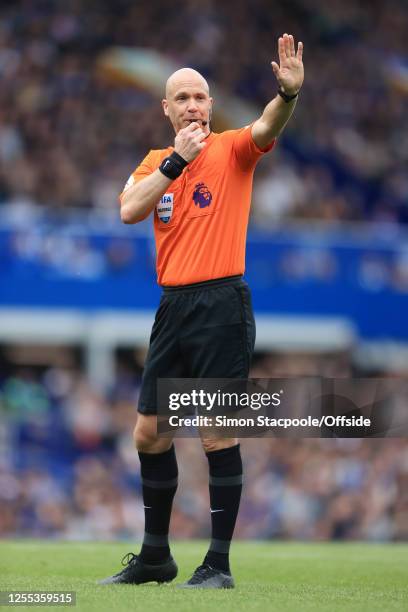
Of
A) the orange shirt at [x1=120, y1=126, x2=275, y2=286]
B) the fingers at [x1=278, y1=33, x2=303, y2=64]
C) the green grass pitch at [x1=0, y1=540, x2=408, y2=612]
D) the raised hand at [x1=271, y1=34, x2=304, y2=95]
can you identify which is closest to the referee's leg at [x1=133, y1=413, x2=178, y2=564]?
the green grass pitch at [x1=0, y1=540, x2=408, y2=612]

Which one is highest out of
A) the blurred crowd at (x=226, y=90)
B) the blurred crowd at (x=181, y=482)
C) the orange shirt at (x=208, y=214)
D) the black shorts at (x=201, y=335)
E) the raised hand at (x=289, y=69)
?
the blurred crowd at (x=226, y=90)

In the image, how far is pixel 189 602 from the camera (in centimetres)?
514

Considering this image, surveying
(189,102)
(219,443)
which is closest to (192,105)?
(189,102)

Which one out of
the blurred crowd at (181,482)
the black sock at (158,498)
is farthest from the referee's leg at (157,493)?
the blurred crowd at (181,482)

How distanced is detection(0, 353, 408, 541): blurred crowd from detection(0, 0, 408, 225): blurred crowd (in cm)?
323

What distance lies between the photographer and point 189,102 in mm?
5895

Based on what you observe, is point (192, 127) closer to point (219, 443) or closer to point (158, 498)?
point (219, 443)

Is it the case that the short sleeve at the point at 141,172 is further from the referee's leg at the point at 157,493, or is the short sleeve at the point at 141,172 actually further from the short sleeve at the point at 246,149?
the referee's leg at the point at 157,493

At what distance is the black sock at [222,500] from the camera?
19.1 feet

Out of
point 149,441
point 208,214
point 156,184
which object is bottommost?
point 149,441

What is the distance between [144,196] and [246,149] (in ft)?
1.67

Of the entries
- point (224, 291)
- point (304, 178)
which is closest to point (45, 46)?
point (304, 178)

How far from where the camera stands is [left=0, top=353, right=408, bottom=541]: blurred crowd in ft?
41.3

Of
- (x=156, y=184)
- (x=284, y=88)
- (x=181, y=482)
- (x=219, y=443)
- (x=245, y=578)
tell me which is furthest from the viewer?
(x=181, y=482)
